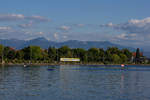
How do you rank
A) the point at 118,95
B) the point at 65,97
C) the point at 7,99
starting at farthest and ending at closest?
the point at 118,95 → the point at 65,97 → the point at 7,99

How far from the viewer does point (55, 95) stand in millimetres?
41500

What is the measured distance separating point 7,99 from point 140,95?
18789mm

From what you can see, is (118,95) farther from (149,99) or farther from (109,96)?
(149,99)

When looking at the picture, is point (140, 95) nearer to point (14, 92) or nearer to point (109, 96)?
point (109, 96)

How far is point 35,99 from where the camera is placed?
38031 millimetres

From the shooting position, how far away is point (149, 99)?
39219mm

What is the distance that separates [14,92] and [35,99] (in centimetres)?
683

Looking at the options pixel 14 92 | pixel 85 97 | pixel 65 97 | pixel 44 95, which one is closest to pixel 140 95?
Answer: pixel 85 97

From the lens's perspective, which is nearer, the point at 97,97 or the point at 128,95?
the point at 97,97

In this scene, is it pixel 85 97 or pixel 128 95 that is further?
pixel 128 95

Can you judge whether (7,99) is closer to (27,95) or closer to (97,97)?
(27,95)

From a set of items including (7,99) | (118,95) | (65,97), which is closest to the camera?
(7,99)

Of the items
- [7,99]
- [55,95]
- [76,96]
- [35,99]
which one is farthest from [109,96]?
[7,99]

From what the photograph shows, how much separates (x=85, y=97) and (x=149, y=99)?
8457mm
